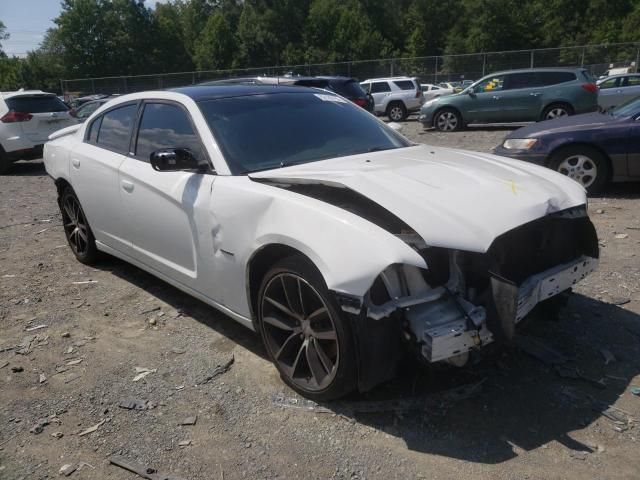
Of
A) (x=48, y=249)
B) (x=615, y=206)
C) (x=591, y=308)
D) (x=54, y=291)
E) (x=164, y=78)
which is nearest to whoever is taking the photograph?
(x=591, y=308)

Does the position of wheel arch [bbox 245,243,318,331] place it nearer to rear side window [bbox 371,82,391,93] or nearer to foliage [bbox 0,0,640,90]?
rear side window [bbox 371,82,391,93]

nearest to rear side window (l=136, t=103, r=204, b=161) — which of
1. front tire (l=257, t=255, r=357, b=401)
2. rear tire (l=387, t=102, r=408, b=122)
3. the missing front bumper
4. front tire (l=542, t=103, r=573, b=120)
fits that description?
front tire (l=257, t=255, r=357, b=401)

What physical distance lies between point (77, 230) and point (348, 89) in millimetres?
10809

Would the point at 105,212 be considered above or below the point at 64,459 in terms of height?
above

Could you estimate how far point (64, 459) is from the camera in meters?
2.69

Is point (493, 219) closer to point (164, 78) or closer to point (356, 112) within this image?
point (356, 112)

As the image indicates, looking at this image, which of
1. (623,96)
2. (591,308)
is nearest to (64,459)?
(591,308)

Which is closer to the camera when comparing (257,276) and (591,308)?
(257,276)

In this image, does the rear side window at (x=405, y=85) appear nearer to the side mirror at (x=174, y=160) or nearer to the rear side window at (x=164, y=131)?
the rear side window at (x=164, y=131)

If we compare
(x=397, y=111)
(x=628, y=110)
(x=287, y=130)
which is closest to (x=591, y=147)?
(x=628, y=110)

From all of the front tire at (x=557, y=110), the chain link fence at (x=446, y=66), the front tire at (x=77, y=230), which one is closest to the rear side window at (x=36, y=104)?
the front tire at (x=77, y=230)

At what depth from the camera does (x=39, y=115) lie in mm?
11812

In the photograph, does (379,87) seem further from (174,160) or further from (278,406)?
(278,406)

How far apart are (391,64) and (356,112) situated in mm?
30502
